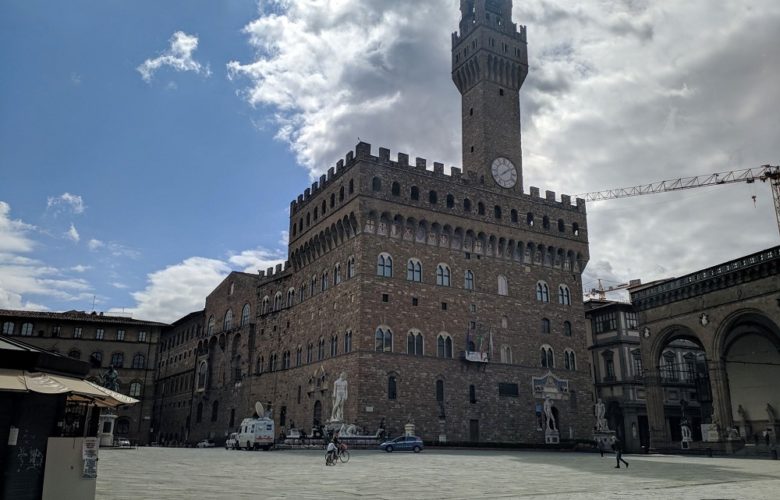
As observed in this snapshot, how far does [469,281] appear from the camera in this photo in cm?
4575

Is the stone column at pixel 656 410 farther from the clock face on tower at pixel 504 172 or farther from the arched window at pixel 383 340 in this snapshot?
the arched window at pixel 383 340

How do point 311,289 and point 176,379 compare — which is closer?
point 311,289

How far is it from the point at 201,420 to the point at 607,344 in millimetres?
40019

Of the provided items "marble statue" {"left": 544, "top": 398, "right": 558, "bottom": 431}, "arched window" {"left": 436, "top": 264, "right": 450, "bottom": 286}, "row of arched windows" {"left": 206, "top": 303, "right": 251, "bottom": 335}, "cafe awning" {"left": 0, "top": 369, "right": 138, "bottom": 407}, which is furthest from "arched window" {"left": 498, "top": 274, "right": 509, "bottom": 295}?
"cafe awning" {"left": 0, "top": 369, "right": 138, "bottom": 407}

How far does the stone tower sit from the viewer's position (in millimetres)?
48938

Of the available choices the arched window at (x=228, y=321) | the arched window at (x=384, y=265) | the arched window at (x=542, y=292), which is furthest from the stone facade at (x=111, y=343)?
the arched window at (x=542, y=292)

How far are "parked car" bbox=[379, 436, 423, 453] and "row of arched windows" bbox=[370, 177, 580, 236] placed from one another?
673 inches

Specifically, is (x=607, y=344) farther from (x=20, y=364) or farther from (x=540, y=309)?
(x=20, y=364)

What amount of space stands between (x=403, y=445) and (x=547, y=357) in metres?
18.3

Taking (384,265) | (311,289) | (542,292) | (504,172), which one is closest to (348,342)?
(384,265)

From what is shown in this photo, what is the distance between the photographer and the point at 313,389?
45.3 m

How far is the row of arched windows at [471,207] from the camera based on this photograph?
4369cm

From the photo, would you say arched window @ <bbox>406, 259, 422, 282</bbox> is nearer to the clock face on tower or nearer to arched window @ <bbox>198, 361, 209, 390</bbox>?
the clock face on tower

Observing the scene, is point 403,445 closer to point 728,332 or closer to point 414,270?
point 414,270
